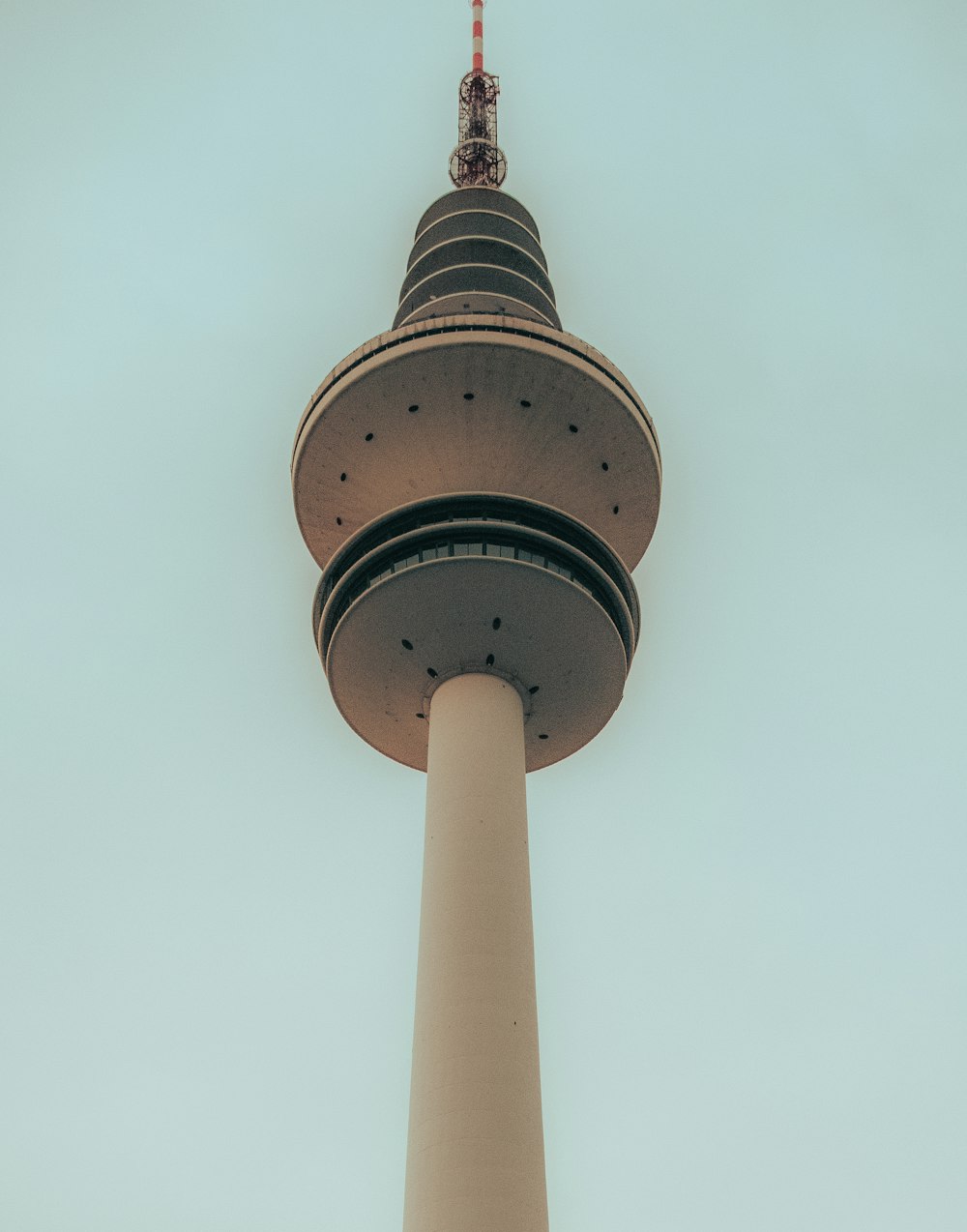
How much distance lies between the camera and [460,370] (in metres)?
33.8

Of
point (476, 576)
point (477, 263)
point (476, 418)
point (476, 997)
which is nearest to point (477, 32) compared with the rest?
point (477, 263)

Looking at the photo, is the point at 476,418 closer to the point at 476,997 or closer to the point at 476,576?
the point at 476,576

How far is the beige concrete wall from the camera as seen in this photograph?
23.8 m

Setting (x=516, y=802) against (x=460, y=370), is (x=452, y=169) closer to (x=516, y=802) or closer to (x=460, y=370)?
(x=460, y=370)

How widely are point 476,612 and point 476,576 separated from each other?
1026 millimetres

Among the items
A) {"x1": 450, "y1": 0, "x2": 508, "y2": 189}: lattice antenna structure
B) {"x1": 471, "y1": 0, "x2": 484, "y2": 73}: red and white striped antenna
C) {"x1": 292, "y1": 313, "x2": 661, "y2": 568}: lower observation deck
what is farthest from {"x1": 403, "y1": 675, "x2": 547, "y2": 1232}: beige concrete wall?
{"x1": 471, "y1": 0, "x2": 484, "y2": 73}: red and white striped antenna

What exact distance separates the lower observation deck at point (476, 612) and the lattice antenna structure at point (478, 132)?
22.2 meters

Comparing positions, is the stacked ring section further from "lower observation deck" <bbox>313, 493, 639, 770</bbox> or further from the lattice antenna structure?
"lower observation deck" <bbox>313, 493, 639, 770</bbox>

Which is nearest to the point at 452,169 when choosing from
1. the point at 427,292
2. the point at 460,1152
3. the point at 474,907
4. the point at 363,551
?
the point at 427,292

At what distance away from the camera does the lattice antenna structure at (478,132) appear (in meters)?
49.9

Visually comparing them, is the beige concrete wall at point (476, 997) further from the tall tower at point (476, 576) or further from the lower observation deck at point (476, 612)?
the lower observation deck at point (476, 612)

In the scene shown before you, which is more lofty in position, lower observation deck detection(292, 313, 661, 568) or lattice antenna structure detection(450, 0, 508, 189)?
lattice antenna structure detection(450, 0, 508, 189)

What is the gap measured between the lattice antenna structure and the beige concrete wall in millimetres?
27572

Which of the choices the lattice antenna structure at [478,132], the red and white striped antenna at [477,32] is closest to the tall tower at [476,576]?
the lattice antenna structure at [478,132]
